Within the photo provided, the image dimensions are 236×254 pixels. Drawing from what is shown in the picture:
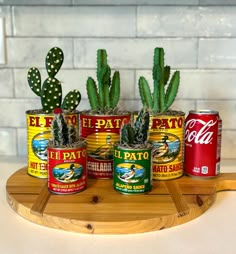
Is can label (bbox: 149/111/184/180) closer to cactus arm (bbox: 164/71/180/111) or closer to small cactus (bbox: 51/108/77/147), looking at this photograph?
cactus arm (bbox: 164/71/180/111)

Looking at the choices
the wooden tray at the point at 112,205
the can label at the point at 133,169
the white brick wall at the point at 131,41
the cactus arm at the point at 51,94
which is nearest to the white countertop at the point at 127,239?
the wooden tray at the point at 112,205

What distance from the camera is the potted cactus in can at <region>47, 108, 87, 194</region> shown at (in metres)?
0.75

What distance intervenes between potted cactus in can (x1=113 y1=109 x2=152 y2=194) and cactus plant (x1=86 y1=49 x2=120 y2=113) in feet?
0.42

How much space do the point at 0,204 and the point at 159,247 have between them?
352 mm

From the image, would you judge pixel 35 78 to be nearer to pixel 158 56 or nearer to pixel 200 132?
pixel 158 56

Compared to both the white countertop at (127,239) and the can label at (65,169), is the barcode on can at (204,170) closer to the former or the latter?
the white countertop at (127,239)

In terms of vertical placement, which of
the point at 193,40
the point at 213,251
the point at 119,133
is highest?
the point at 193,40

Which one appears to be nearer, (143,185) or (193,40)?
(143,185)

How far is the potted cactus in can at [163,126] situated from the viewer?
33.3 inches

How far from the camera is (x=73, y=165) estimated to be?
758 mm

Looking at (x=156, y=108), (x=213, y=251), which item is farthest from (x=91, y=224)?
(x=156, y=108)

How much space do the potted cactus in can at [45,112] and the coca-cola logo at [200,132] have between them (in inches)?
10.1

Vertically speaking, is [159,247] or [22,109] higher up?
[22,109]

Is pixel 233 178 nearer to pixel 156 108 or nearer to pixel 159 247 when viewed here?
pixel 156 108
